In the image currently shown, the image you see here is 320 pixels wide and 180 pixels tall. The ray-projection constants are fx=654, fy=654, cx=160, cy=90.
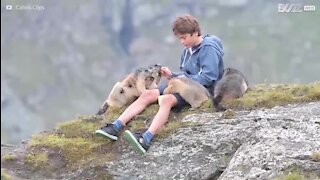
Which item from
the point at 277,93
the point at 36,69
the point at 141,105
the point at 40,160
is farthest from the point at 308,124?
the point at 36,69

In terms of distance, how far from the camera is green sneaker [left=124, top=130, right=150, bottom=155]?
1091 centimetres

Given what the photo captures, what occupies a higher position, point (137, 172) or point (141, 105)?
point (141, 105)

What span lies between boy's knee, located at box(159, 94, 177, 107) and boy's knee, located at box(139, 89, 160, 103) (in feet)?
1.08

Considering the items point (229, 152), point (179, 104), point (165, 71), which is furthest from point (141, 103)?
point (229, 152)

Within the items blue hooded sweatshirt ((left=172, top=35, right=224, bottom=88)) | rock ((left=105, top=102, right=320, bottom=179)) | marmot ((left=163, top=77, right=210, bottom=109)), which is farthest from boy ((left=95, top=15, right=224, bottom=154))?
rock ((left=105, top=102, right=320, bottom=179))

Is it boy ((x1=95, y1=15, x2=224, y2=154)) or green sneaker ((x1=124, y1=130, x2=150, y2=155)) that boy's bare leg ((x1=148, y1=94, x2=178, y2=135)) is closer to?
boy ((x1=95, y1=15, x2=224, y2=154))

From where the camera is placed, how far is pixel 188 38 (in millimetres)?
13070

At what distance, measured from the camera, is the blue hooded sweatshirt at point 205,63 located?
13.2 metres

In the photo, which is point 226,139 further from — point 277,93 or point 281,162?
point 277,93

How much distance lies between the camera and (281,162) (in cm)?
922

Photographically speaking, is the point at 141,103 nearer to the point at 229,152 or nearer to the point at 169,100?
the point at 169,100

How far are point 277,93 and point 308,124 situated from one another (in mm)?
2314

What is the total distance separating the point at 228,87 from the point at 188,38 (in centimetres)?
126

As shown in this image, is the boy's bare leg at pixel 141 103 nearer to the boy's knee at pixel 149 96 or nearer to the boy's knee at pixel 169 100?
the boy's knee at pixel 149 96
